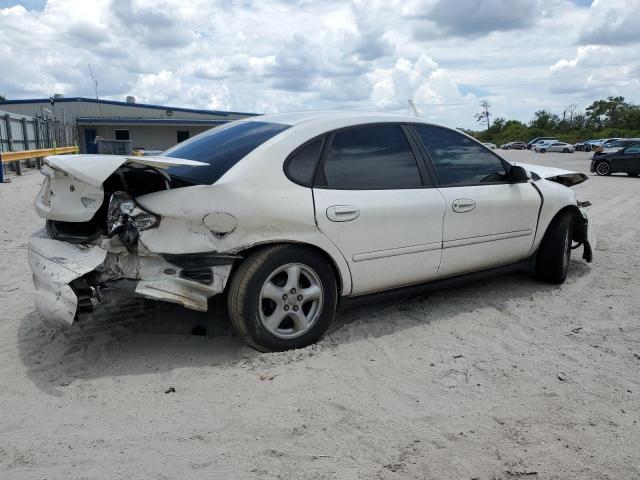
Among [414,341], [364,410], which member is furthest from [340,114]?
[364,410]

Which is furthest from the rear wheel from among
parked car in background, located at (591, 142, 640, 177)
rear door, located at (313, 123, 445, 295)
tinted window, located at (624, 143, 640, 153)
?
rear door, located at (313, 123, 445, 295)

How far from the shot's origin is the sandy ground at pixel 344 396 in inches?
101

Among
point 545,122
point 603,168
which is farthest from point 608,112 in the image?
point 603,168

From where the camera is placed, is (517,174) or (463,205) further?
(517,174)

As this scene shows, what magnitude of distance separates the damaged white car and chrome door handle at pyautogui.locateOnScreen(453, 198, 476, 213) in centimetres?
1

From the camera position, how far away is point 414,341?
4.00 m

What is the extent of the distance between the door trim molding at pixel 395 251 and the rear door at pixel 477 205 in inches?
5.6

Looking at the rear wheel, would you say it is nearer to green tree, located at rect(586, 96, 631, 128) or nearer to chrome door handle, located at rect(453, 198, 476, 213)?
chrome door handle, located at rect(453, 198, 476, 213)

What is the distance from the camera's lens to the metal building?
4022cm

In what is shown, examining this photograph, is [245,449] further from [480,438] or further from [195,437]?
[480,438]

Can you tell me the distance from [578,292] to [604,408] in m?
2.32

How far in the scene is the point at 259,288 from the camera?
349 centimetres

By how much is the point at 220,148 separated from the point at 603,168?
22.0 meters

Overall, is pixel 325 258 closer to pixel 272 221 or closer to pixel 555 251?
pixel 272 221
